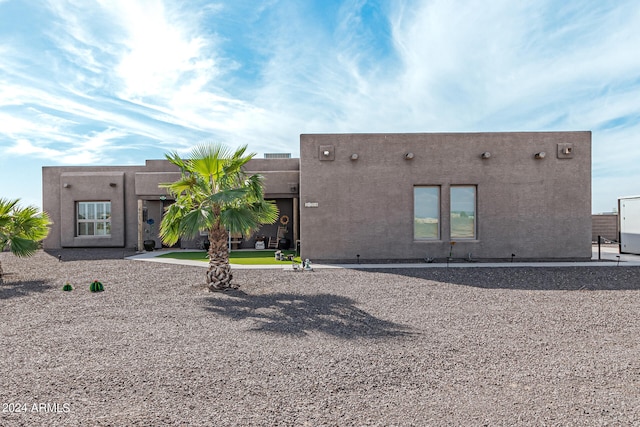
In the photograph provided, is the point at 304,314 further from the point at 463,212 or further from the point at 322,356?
the point at 463,212

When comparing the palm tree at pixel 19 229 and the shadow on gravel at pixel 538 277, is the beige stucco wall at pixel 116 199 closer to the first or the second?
the palm tree at pixel 19 229

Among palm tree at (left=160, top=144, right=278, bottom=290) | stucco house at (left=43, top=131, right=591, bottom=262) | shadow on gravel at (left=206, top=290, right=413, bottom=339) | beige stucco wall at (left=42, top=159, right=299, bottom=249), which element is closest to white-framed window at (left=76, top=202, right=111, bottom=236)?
beige stucco wall at (left=42, top=159, right=299, bottom=249)

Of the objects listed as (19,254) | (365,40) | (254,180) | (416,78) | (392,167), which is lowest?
(19,254)

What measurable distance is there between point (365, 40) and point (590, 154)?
9321 millimetres

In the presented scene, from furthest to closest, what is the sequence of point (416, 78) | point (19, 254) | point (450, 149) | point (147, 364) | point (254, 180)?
point (450, 149)
point (416, 78)
point (19, 254)
point (254, 180)
point (147, 364)

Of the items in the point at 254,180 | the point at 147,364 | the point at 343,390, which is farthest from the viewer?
the point at 254,180

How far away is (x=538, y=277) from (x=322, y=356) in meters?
8.25

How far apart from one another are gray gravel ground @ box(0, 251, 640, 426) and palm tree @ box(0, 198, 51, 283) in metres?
2.41

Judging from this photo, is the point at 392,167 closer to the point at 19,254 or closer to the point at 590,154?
the point at 590,154

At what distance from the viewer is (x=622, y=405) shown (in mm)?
3221

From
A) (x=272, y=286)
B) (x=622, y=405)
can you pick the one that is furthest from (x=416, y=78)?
(x=622, y=405)

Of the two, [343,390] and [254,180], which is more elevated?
[254,180]

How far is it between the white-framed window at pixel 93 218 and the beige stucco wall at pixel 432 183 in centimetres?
1332

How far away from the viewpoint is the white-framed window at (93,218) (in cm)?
1959
